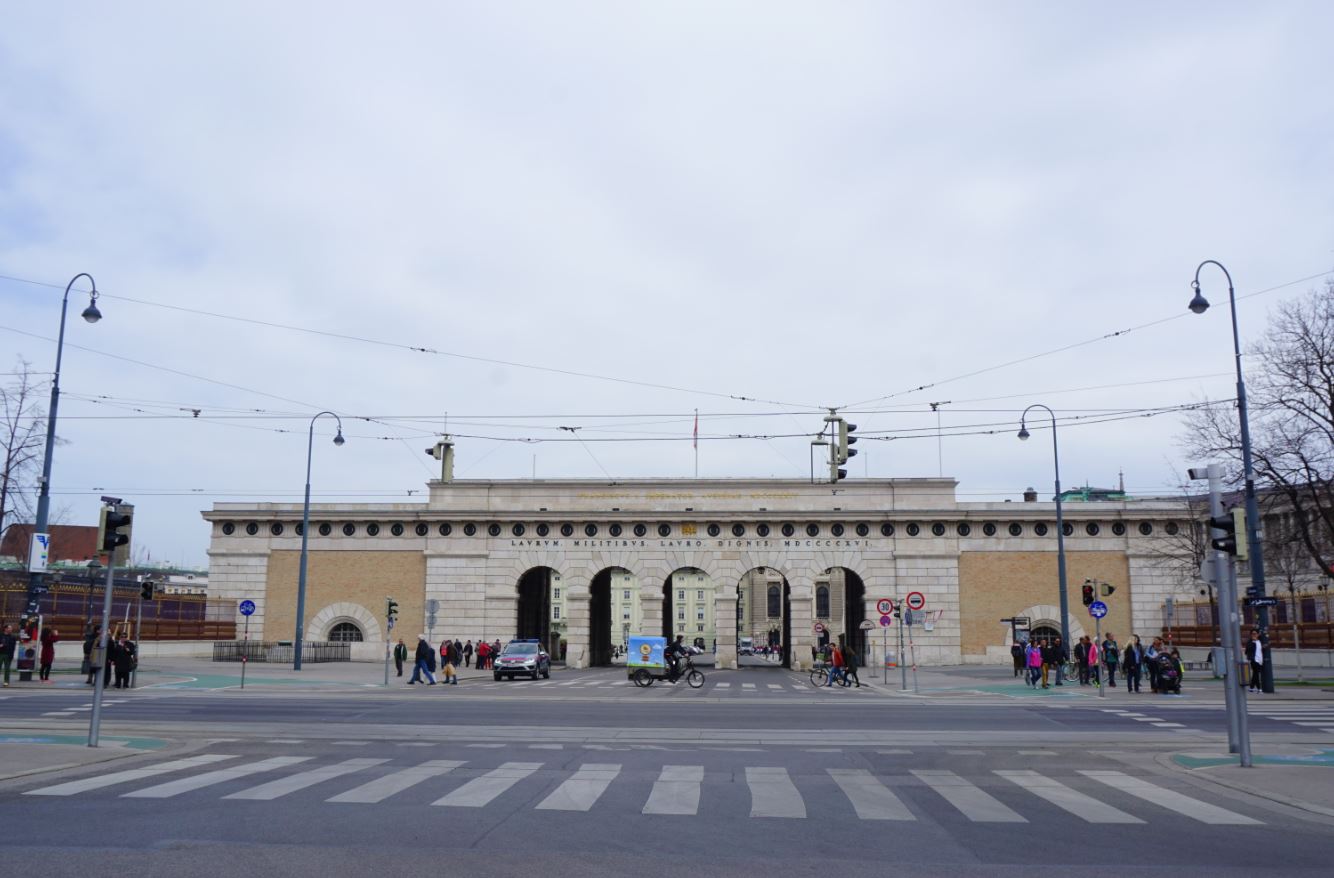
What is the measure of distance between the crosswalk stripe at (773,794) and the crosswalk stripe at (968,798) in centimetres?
173

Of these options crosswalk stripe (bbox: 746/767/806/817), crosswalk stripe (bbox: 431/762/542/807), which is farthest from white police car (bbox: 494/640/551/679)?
crosswalk stripe (bbox: 746/767/806/817)

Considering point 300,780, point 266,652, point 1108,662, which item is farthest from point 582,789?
point 266,652

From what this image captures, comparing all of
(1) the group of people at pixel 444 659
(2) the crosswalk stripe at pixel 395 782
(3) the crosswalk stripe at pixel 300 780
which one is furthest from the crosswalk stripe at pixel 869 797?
(1) the group of people at pixel 444 659

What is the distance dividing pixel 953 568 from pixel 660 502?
15670 millimetres

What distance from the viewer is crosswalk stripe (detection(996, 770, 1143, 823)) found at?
11.2 meters

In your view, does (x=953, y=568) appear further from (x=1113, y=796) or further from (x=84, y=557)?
(x=84, y=557)

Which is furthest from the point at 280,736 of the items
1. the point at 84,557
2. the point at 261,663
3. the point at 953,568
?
the point at 84,557

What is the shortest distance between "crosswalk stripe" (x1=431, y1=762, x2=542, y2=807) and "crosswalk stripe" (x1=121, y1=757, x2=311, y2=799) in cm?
294

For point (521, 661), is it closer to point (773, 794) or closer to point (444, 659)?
point (444, 659)

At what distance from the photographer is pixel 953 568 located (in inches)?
2197

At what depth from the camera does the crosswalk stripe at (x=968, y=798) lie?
36.4 feet

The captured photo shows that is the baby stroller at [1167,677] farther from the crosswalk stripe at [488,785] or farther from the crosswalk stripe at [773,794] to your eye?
the crosswalk stripe at [488,785]

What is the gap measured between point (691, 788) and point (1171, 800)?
5.50 meters

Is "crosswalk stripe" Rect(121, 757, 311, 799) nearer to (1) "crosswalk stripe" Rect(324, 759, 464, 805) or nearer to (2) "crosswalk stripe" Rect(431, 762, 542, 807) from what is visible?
(1) "crosswalk stripe" Rect(324, 759, 464, 805)
